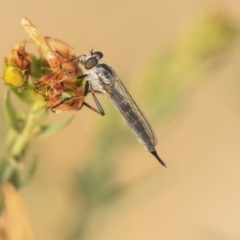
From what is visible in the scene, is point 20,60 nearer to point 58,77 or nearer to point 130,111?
point 58,77

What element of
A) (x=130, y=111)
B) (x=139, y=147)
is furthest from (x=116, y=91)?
(x=139, y=147)

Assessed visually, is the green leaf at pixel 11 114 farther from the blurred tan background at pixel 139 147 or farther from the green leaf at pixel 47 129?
the blurred tan background at pixel 139 147

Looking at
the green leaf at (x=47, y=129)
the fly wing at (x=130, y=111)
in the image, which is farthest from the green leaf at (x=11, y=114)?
the fly wing at (x=130, y=111)

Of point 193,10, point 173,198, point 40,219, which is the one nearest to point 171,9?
point 193,10

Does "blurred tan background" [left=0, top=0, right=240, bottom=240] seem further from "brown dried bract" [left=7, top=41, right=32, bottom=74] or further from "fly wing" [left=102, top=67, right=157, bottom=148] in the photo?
"brown dried bract" [left=7, top=41, right=32, bottom=74]

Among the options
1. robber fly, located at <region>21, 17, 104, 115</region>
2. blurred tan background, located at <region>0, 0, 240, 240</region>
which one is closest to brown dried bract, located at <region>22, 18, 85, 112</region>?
robber fly, located at <region>21, 17, 104, 115</region>
